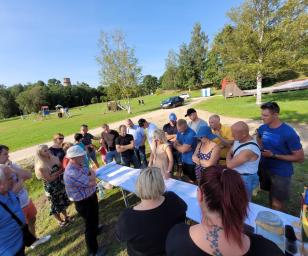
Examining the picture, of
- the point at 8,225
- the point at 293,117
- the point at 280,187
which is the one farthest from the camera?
the point at 293,117

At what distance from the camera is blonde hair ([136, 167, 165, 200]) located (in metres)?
1.82

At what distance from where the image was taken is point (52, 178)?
4.16 meters

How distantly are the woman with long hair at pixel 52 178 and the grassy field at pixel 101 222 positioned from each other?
1.10ft

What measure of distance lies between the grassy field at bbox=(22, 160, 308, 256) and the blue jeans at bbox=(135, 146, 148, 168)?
4.38ft

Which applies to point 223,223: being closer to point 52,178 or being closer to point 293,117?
point 52,178

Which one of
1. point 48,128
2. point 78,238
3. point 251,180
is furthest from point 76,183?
point 48,128

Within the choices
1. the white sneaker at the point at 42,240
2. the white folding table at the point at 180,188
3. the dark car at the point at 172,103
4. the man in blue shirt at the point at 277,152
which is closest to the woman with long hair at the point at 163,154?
the white folding table at the point at 180,188

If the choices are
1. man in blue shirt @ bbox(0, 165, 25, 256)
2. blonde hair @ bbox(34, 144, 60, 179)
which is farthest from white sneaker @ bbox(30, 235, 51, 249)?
man in blue shirt @ bbox(0, 165, 25, 256)

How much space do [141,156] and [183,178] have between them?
1.62m

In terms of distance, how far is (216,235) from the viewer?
3.67 feet

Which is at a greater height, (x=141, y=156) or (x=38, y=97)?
(x=38, y=97)

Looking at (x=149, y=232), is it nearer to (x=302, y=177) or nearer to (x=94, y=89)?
(x=302, y=177)

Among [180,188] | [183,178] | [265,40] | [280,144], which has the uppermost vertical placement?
[265,40]

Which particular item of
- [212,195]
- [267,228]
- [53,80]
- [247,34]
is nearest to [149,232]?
[212,195]
